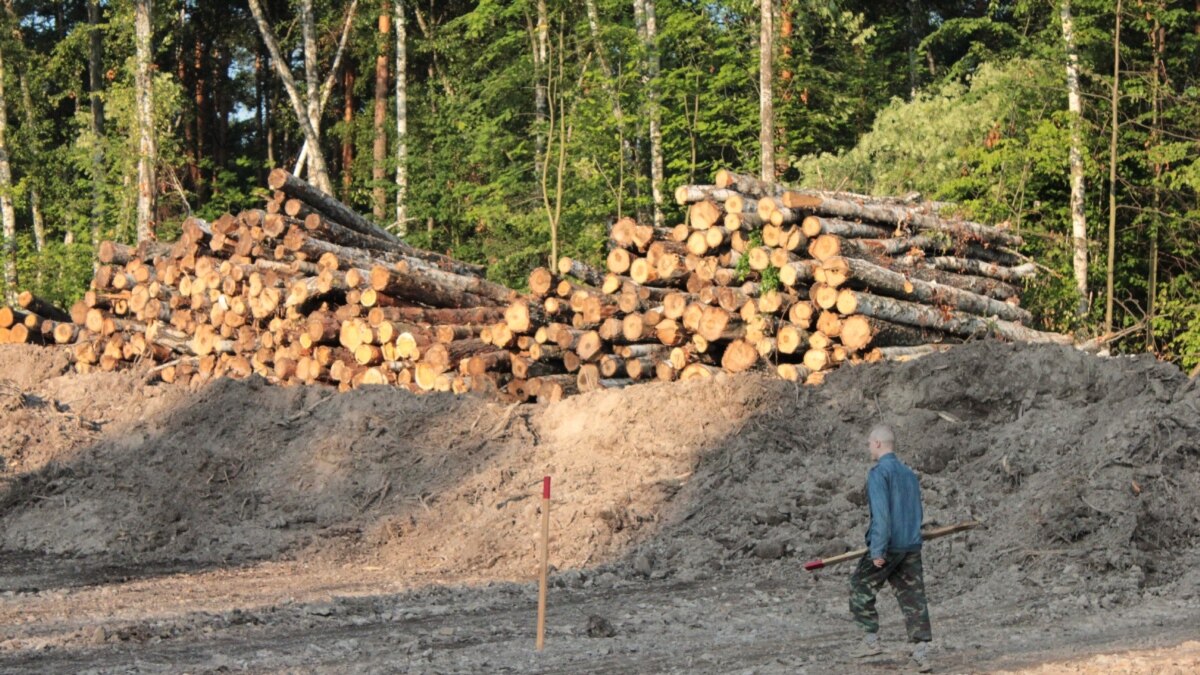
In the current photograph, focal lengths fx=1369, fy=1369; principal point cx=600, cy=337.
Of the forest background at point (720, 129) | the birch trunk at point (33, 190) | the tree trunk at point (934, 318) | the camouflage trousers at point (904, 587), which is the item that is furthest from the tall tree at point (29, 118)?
the camouflage trousers at point (904, 587)

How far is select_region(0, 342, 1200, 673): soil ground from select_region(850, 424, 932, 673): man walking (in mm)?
249

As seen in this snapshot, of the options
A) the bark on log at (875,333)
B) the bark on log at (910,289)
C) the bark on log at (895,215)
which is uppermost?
the bark on log at (895,215)

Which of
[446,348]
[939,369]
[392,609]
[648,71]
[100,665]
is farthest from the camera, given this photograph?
[648,71]

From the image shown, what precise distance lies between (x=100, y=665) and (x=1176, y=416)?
30.3 feet

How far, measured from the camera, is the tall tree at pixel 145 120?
27.2m

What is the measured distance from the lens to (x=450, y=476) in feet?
47.3

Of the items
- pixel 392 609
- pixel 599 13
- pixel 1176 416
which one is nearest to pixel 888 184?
pixel 599 13

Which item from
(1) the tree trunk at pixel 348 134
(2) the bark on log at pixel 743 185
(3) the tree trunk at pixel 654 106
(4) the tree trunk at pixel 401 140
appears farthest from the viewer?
(1) the tree trunk at pixel 348 134

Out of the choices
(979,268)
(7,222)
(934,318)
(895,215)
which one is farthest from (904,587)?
(7,222)

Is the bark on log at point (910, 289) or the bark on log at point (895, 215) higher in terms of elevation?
the bark on log at point (895, 215)

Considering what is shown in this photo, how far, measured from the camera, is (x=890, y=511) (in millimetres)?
8398

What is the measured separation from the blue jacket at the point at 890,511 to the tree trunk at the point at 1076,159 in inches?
635

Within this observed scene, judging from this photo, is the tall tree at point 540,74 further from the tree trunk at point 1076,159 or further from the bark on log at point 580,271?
the tree trunk at point 1076,159

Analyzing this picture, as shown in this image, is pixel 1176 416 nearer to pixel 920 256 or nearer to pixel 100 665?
pixel 920 256
